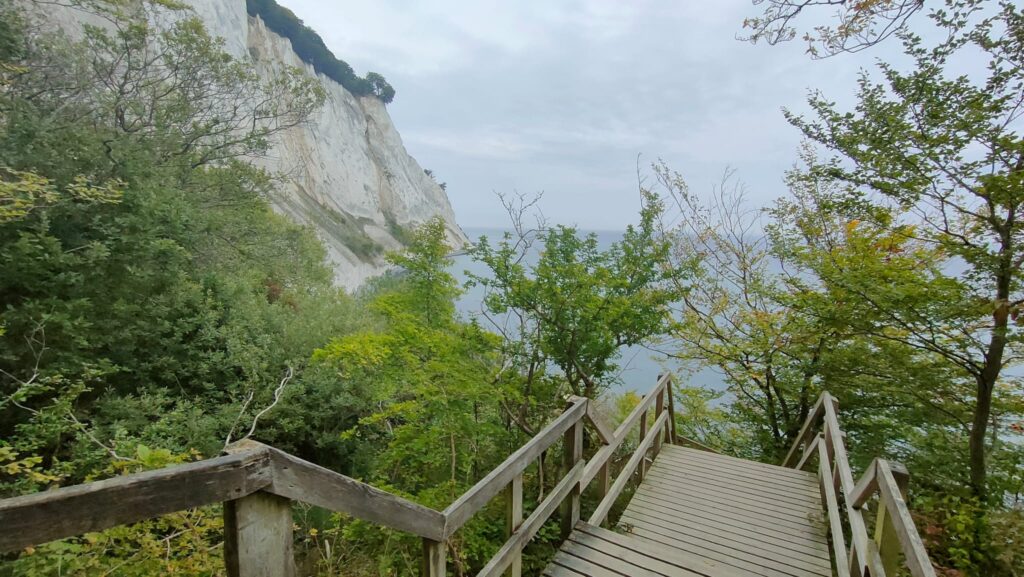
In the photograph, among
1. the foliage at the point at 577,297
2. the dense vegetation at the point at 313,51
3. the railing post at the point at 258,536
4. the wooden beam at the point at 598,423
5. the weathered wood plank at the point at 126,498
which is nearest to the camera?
the weathered wood plank at the point at 126,498

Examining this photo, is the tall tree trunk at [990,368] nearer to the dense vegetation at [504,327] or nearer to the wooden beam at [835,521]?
the dense vegetation at [504,327]

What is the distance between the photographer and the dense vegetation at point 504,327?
3.27 m

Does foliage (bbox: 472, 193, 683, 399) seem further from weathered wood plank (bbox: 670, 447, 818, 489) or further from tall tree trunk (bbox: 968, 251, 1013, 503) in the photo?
tall tree trunk (bbox: 968, 251, 1013, 503)

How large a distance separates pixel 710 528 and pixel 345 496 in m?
3.12

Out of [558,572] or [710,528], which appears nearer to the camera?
[558,572]

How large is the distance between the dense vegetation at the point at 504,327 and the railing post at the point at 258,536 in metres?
1.18

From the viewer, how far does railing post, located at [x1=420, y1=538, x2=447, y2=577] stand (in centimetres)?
163

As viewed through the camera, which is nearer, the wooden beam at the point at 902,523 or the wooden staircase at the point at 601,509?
the wooden staircase at the point at 601,509

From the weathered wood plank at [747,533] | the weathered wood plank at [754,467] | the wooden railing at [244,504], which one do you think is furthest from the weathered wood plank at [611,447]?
the wooden railing at [244,504]

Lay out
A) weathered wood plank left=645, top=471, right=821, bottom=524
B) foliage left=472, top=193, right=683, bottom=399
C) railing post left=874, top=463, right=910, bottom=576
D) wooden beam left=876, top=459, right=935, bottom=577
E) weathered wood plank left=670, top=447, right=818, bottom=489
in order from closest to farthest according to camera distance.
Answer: wooden beam left=876, top=459, right=935, bottom=577
railing post left=874, top=463, right=910, bottom=576
weathered wood plank left=645, top=471, right=821, bottom=524
weathered wood plank left=670, top=447, right=818, bottom=489
foliage left=472, top=193, right=683, bottom=399

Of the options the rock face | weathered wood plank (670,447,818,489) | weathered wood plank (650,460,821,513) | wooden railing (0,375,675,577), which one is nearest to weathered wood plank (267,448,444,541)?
wooden railing (0,375,675,577)

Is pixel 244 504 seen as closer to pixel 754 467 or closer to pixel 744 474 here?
pixel 744 474

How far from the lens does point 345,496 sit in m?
1.32

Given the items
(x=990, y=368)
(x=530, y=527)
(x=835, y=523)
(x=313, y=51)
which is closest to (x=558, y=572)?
(x=530, y=527)
